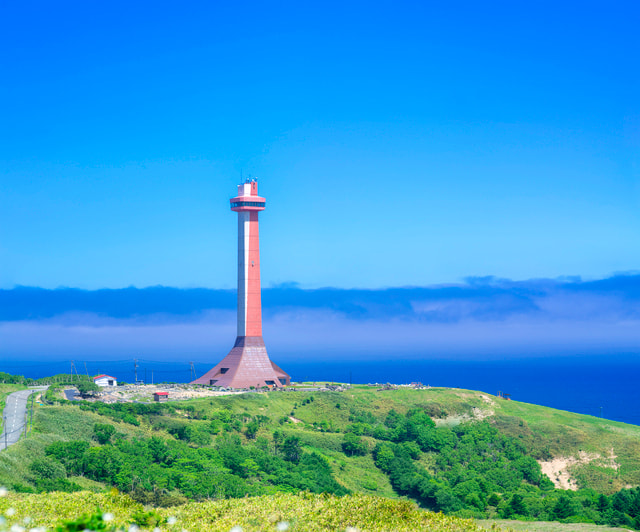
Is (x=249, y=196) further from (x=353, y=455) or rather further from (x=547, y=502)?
(x=547, y=502)

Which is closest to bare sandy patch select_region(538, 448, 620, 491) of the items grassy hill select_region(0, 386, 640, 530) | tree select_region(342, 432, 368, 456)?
grassy hill select_region(0, 386, 640, 530)

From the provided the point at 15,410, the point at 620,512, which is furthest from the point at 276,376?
the point at 620,512

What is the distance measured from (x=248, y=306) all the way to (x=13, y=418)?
1475 inches

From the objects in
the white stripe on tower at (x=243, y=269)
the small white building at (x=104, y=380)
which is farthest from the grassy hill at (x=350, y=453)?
the small white building at (x=104, y=380)

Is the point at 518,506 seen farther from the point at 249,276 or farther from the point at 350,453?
the point at 249,276

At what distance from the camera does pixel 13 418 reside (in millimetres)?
49094

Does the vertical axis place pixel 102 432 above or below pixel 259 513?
above

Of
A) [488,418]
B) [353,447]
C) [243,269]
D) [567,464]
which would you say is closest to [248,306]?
[243,269]

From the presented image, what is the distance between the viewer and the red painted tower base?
8100 centimetres

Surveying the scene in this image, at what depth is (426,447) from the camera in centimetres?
6781

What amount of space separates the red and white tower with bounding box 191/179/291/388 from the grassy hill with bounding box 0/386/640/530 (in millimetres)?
6994

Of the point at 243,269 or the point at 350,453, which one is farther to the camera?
the point at 243,269

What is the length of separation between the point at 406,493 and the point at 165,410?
24.1m

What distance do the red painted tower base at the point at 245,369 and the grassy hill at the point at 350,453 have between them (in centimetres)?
572
